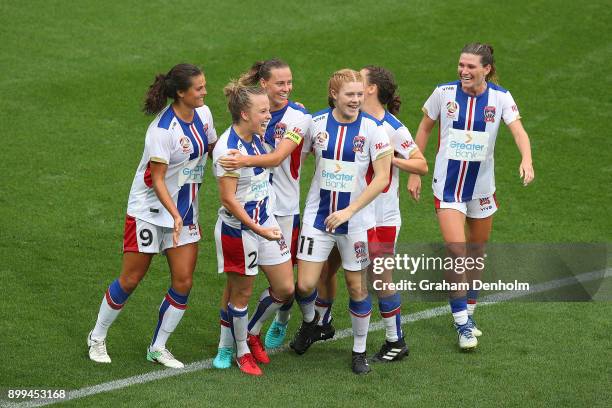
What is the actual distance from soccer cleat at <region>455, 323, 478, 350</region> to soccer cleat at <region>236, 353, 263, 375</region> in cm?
151

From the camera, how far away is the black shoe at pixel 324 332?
8.44 m

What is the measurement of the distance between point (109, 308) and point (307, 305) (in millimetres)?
1386

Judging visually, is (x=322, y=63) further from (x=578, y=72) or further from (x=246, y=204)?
(x=246, y=204)

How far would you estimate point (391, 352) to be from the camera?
815 cm

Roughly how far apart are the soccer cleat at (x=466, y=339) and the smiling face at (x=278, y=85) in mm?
2109

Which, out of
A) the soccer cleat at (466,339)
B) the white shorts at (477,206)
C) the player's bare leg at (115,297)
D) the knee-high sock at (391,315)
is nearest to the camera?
the player's bare leg at (115,297)

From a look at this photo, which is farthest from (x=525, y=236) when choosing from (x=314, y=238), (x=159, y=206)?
(x=159, y=206)

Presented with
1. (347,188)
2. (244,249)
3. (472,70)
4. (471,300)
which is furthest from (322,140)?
(471,300)

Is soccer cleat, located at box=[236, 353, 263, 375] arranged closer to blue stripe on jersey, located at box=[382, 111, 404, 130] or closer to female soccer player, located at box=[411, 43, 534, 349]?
female soccer player, located at box=[411, 43, 534, 349]

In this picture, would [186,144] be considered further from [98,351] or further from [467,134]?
[467,134]

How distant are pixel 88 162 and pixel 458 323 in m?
4.86

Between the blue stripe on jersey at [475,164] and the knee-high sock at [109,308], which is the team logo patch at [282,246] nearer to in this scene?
the knee-high sock at [109,308]

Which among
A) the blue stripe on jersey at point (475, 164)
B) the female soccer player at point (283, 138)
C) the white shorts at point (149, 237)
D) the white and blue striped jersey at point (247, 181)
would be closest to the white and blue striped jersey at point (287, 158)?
the female soccer player at point (283, 138)

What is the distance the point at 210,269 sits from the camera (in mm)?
9828
